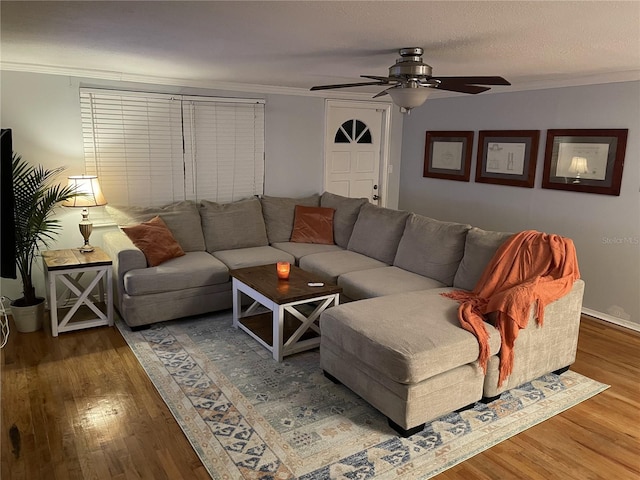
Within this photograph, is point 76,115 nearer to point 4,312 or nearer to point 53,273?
point 53,273

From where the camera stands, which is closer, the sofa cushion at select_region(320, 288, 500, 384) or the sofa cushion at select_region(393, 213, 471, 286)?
the sofa cushion at select_region(320, 288, 500, 384)

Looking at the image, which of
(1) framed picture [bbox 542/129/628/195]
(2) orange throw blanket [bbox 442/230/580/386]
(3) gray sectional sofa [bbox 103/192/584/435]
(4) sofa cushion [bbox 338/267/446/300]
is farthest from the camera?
(1) framed picture [bbox 542/129/628/195]

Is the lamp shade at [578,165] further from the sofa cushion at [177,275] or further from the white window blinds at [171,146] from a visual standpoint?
the sofa cushion at [177,275]

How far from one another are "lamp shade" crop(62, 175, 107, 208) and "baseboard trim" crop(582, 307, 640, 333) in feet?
14.5

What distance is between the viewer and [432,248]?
13.0 feet

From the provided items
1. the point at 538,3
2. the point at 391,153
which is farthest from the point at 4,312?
the point at 391,153

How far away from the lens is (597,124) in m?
4.14

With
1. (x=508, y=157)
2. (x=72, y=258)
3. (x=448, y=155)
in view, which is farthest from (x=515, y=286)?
(x=72, y=258)

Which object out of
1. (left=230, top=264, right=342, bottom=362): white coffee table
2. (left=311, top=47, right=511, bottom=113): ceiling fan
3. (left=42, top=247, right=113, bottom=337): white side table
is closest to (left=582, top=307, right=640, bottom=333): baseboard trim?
(left=230, top=264, right=342, bottom=362): white coffee table

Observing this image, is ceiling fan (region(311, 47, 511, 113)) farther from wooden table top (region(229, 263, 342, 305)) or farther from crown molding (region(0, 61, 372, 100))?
crown molding (region(0, 61, 372, 100))

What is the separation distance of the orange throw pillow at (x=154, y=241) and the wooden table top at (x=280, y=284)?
62 cm

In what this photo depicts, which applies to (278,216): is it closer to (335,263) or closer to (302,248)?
(302,248)

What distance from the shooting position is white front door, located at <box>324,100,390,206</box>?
5.77m

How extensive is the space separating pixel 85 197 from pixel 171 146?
1.06 meters
